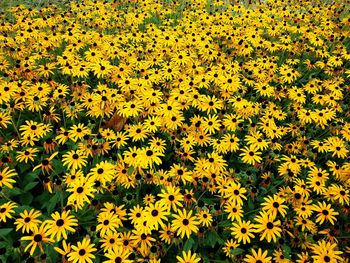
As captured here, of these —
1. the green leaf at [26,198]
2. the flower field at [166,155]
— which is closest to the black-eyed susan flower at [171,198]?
the flower field at [166,155]

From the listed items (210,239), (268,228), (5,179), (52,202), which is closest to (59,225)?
(52,202)

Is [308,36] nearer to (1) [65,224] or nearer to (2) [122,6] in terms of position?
(2) [122,6]

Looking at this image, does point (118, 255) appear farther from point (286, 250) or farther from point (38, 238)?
point (286, 250)

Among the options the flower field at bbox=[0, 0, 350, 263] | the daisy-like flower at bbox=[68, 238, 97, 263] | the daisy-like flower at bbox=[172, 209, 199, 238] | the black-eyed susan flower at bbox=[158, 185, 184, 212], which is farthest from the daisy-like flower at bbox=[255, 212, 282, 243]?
the daisy-like flower at bbox=[68, 238, 97, 263]

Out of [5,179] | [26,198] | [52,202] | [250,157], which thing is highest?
[250,157]

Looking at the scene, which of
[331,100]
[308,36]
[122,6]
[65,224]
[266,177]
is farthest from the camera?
[122,6]

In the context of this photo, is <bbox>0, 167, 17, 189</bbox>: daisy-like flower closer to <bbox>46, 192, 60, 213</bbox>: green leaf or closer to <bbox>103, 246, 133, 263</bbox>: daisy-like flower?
<bbox>46, 192, 60, 213</bbox>: green leaf

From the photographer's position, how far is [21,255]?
10.6ft

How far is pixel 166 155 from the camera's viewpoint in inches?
188

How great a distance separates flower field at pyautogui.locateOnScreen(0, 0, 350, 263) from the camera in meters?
3.45

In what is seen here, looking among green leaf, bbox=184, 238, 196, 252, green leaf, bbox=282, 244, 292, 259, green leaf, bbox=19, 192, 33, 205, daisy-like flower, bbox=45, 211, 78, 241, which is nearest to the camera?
daisy-like flower, bbox=45, 211, 78, 241

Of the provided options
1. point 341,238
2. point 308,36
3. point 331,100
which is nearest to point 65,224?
point 341,238

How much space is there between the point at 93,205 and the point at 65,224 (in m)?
0.49

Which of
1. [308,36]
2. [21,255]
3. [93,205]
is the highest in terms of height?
[308,36]
